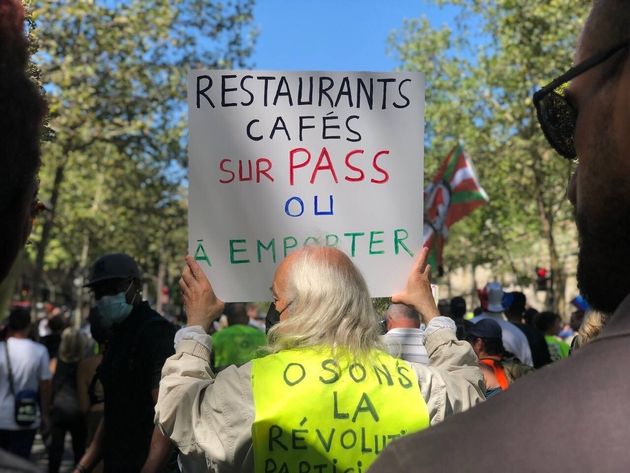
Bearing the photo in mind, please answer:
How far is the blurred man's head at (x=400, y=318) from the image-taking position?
5.76 m

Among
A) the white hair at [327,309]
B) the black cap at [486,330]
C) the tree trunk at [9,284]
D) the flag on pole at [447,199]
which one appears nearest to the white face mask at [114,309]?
the white hair at [327,309]

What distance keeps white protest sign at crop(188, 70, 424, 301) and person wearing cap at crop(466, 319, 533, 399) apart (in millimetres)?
1931

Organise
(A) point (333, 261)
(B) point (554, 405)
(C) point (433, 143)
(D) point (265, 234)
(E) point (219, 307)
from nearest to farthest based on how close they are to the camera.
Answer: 1. (B) point (554, 405)
2. (A) point (333, 261)
3. (E) point (219, 307)
4. (D) point (265, 234)
5. (C) point (433, 143)

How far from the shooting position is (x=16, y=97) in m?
1.47

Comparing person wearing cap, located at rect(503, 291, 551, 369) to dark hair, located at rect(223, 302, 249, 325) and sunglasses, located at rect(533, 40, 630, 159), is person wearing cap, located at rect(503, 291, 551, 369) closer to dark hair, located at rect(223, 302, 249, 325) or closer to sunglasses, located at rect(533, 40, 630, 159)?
dark hair, located at rect(223, 302, 249, 325)

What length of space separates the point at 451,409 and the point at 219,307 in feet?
3.25

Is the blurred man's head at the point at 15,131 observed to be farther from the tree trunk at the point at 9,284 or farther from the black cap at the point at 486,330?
the black cap at the point at 486,330

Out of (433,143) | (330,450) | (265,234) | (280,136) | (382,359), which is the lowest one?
(330,450)

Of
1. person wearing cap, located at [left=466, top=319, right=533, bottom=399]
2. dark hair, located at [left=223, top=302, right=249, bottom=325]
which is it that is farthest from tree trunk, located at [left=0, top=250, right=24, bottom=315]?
dark hair, located at [left=223, top=302, right=249, bottom=325]

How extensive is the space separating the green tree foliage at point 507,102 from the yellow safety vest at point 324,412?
15.9 metres

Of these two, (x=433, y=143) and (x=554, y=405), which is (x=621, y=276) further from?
(x=433, y=143)

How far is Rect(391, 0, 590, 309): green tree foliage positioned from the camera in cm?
1952

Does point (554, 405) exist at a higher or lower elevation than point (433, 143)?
lower

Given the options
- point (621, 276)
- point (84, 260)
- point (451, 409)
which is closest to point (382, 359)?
point (451, 409)
